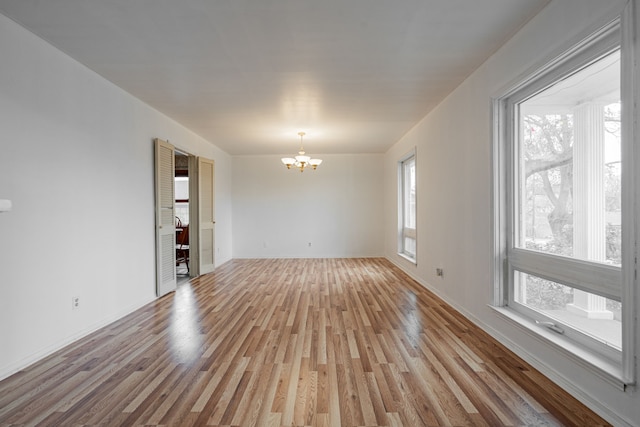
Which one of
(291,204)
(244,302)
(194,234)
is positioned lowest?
(244,302)

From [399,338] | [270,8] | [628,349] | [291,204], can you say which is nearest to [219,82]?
[270,8]

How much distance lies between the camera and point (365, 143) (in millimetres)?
7270

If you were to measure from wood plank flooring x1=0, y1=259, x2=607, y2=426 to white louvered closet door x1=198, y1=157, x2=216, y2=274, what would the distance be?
7.92 feet

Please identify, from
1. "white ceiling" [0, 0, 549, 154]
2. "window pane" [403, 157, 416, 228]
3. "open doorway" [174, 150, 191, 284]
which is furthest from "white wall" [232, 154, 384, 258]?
"white ceiling" [0, 0, 549, 154]

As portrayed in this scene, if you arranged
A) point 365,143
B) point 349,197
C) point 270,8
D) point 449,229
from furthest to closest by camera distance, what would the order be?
point 349,197 < point 365,143 < point 449,229 < point 270,8

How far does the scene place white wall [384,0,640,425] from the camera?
2.02 metres

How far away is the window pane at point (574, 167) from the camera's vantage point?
2.01 m

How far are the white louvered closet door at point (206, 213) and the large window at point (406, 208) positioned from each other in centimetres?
386

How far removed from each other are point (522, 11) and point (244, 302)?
4073 millimetres

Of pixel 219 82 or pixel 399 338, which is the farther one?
pixel 219 82

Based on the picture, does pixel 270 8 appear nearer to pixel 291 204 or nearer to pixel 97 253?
pixel 97 253

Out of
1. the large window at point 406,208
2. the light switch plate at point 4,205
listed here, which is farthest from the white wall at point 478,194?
the light switch plate at point 4,205

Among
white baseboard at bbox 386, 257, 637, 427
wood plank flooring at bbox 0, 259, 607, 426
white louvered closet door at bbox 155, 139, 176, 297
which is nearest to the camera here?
white baseboard at bbox 386, 257, 637, 427

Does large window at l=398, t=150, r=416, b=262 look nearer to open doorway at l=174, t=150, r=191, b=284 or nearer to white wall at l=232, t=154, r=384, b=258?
white wall at l=232, t=154, r=384, b=258
